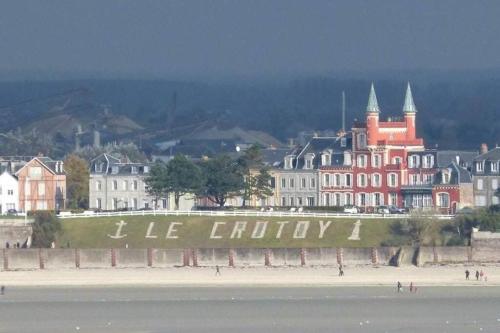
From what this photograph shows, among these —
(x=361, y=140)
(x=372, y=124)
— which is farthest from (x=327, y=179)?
(x=372, y=124)

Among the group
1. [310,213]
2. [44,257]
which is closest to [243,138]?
[310,213]

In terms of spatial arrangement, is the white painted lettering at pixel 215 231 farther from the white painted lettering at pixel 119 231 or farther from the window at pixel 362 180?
the window at pixel 362 180

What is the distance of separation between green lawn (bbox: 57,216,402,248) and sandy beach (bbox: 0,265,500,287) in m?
7.54

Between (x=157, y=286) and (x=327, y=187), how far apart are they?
3285 cm

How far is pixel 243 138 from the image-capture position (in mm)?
185750

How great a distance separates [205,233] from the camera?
10056 centimetres

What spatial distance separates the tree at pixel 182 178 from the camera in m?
112

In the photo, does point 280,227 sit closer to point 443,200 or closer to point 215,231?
point 215,231

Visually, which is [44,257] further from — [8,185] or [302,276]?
[8,185]

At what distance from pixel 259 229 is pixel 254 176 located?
14570 mm

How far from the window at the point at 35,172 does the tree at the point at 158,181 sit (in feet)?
24.0

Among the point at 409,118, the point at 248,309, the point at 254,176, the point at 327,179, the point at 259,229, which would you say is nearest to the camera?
the point at 248,309

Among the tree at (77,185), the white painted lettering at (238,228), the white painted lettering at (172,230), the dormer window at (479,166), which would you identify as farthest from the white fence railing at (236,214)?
the tree at (77,185)

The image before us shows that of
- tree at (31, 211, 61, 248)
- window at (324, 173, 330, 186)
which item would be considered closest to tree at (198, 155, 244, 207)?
window at (324, 173, 330, 186)
